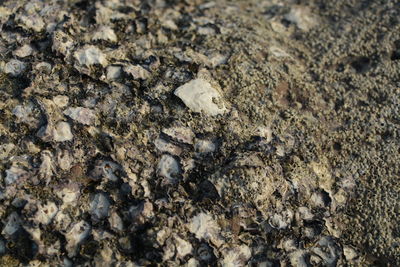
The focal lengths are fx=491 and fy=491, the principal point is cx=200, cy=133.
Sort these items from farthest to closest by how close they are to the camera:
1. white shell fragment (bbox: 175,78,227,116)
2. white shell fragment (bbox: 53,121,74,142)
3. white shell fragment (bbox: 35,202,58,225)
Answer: white shell fragment (bbox: 175,78,227,116) → white shell fragment (bbox: 53,121,74,142) → white shell fragment (bbox: 35,202,58,225)

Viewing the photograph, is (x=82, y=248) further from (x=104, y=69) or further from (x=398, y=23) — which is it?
(x=398, y=23)

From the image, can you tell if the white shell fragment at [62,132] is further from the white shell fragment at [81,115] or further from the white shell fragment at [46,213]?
the white shell fragment at [46,213]

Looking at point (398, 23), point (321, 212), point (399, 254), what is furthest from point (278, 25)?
point (399, 254)

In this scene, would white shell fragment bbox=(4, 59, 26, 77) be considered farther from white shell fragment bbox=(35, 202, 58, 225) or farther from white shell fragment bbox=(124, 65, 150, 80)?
white shell fragment bbox=(35, 202, 58, 225)

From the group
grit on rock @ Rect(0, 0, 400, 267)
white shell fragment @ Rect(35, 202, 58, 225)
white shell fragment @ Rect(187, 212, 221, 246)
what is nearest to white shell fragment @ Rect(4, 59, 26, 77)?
grit on rock @ Rect(0, 0, 400, 267)

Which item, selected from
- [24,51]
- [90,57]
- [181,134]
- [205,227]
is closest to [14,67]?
[24,51]

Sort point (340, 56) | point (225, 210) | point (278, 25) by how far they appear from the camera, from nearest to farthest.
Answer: point (225, 210)
point (340, 56)
point (278, 25)

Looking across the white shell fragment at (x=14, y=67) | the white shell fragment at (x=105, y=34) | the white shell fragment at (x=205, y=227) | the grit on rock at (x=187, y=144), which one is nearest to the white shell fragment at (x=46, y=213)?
the grit on rock at (x=187, y=144)
